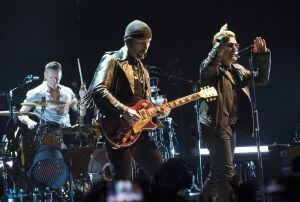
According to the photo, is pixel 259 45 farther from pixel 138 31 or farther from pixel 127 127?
pixel 127 127

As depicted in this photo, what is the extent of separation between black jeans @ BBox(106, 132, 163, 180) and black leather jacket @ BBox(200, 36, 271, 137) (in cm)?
103

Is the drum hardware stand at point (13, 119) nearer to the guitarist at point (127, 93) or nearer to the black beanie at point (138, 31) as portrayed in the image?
the guitarist at point (127, 93)

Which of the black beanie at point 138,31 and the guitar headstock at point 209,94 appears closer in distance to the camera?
the black beanie at point 138,31

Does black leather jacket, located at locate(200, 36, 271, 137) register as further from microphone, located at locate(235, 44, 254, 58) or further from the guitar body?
the guitar body

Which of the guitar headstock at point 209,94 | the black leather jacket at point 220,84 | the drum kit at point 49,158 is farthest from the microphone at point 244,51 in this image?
the drum kit at point 49,158

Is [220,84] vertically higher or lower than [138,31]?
lower

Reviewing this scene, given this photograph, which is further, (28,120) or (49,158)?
(28,120)

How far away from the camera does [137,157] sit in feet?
17.0

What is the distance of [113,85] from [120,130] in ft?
1.63

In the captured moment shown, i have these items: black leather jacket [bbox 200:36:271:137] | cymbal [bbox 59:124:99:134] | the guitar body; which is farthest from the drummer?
the guitar body

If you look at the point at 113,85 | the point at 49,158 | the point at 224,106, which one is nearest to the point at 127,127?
the point at 113,85

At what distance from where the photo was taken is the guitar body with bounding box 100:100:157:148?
509 centimetres

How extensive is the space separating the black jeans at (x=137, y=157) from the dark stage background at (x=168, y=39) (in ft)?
22.8

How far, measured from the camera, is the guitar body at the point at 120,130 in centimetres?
509
